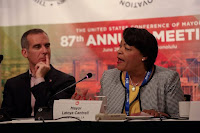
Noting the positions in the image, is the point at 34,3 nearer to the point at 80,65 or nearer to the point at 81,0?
the point at 81,0

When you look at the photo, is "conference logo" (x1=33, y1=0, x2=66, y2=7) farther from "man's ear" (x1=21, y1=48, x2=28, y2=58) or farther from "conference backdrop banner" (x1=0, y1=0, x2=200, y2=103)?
"man's ear" (x1=21, y1=48, x2=28, y2=58)

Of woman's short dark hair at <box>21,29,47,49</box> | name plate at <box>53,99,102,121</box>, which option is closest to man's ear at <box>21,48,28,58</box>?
woman's short dark hair at <box>21,29,47,49</box>

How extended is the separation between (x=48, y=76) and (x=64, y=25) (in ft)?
2.86

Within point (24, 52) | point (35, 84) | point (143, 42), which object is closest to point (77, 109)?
point (143, 42)

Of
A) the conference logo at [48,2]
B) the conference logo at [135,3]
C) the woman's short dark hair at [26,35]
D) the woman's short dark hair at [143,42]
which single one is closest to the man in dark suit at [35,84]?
the woman's short dark hair at [26,35]

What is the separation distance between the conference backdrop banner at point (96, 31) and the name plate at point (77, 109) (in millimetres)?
2141

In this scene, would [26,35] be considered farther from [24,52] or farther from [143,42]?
[143,42]

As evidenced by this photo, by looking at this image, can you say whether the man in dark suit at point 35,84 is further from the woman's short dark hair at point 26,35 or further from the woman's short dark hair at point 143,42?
the woman's short dark hair at point 143,42

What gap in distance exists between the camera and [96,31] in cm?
451

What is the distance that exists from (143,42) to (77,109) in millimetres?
1194

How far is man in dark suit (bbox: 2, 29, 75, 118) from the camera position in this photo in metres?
3.58

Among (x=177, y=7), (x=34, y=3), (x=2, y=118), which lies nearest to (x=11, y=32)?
(x=34, y=3)

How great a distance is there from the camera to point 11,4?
4656 mm

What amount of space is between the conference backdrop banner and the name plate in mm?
2141
